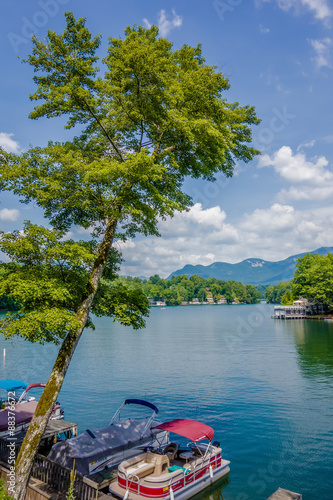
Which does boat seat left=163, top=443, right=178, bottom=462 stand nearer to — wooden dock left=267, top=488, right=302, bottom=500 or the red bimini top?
the red bimini top

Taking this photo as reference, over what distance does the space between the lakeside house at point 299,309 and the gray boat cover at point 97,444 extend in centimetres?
10362

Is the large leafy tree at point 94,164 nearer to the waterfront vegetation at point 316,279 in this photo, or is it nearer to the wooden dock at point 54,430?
the wooden dock at point 54,430

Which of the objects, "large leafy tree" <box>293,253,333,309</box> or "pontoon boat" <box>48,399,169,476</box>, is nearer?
"pontoon boat" <box>48,399,169,476</box>

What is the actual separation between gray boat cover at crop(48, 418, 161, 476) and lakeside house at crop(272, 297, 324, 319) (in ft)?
340

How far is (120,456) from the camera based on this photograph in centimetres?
1586

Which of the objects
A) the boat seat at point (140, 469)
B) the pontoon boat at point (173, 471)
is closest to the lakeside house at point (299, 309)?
the pontoon boat at point (173, 471)

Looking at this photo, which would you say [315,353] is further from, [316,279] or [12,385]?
[316,279]

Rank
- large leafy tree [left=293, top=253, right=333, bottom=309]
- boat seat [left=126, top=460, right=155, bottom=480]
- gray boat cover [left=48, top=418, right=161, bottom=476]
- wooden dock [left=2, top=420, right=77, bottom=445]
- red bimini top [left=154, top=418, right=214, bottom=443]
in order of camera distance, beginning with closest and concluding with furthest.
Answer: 1. boat seat [left=126, top=460, right=155, bottom=480]
2. gray boat cover [left=48, top=418, right=161, bottom=476]
3. red bimini top [left=154, top=418, right=214, bottom=443]
4. wooden dock [left=2, top=420, right=77, bottom=445]
5. large leafy tree [left=293, top=253, right=333, bottom=309]

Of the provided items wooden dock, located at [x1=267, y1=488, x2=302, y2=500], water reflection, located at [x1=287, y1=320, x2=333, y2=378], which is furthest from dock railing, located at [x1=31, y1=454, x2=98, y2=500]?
water reflection, located at [x1=287, y1=320, x2=333, y2=378]

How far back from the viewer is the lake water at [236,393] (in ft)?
55.0

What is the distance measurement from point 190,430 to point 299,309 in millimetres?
110065

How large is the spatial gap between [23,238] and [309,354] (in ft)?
154

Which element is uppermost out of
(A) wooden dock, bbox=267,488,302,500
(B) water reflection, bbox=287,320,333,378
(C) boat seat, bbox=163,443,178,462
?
(A) wooden dock, bbox=267,488,302,500

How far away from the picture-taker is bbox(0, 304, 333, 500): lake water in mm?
16766
